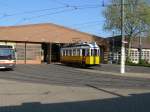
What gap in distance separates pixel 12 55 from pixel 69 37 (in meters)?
25.4

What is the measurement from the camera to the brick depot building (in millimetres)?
58500

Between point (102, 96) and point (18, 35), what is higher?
point (18, 35)

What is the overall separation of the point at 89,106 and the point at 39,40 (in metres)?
45.9

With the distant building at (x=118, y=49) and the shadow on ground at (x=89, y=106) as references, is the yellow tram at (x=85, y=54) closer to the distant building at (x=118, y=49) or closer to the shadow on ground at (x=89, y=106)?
the distant building at (x=118, y=49)

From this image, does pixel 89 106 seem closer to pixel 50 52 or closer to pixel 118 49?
pixel 50 52

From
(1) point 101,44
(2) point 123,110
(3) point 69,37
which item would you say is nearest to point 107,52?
(1) point 101,44

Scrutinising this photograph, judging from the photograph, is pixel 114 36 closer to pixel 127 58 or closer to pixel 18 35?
pixel 127 58

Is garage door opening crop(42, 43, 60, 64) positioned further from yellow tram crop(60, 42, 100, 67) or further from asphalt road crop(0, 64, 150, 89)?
asphalt road crop(0, 64, 150, 89)

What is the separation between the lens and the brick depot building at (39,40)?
192 ft

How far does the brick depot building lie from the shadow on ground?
41001 millimetres

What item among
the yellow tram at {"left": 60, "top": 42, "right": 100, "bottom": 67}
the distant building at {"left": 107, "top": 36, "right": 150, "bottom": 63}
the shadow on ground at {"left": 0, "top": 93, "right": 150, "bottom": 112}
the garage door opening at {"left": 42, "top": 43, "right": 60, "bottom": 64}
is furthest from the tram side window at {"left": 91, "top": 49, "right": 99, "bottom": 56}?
the shadow on ground at {"left": 0, "top": 93, "right": 150, "bottom": 112}

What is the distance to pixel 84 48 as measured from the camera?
50.9 m

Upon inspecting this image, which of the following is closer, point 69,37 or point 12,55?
point 12,55

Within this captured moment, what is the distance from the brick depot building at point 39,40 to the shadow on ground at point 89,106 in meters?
41.0
